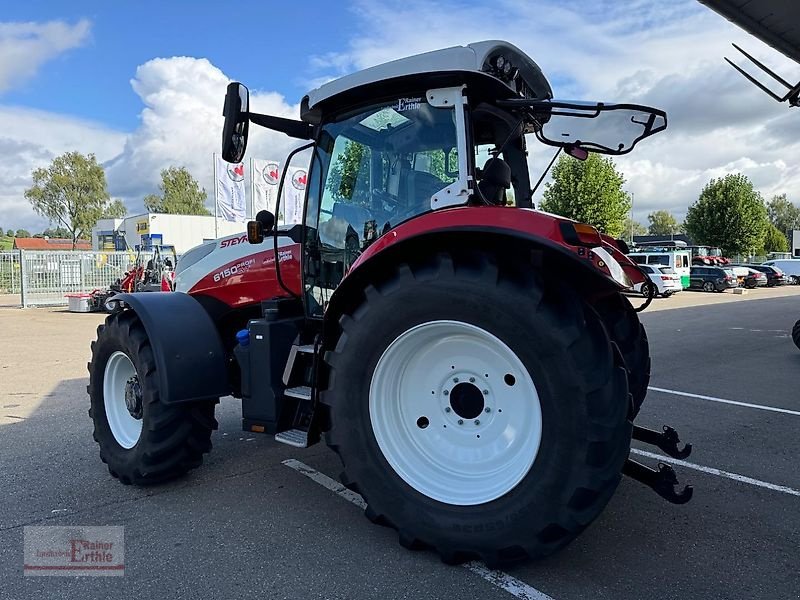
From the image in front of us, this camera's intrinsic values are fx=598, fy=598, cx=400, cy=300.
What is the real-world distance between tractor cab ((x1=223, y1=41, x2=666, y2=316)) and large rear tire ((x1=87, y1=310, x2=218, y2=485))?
114 centimetres

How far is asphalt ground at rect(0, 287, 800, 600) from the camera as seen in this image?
2844 millimetres

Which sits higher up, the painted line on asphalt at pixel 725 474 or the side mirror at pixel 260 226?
the side mirror at pixel 260 226

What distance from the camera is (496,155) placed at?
3699 millimetres

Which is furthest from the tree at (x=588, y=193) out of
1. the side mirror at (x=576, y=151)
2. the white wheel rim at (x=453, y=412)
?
the white wheel rim at (x=453, y=412)

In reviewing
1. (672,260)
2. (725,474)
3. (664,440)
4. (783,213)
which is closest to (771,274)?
(672,260)

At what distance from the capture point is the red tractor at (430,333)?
271 cm

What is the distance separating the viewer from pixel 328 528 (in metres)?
3.48

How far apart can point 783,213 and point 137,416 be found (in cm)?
13381

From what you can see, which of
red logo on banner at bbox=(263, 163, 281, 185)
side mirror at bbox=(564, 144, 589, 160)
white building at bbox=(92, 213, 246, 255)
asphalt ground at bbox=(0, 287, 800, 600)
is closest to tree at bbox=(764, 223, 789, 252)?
white building at bbox=(92, 213, 246, 255)

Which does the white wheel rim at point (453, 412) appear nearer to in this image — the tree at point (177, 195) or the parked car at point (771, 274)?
the parked car at point (771, 274)

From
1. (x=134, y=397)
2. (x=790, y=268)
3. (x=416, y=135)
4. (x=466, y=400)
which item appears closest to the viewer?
(x=466, y=400)

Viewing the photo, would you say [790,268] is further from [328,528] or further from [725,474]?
[328,528]

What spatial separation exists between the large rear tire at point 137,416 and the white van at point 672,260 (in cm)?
2902

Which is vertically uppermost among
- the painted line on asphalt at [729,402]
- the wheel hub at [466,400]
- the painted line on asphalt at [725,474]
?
the wheel hub at [466,400]
